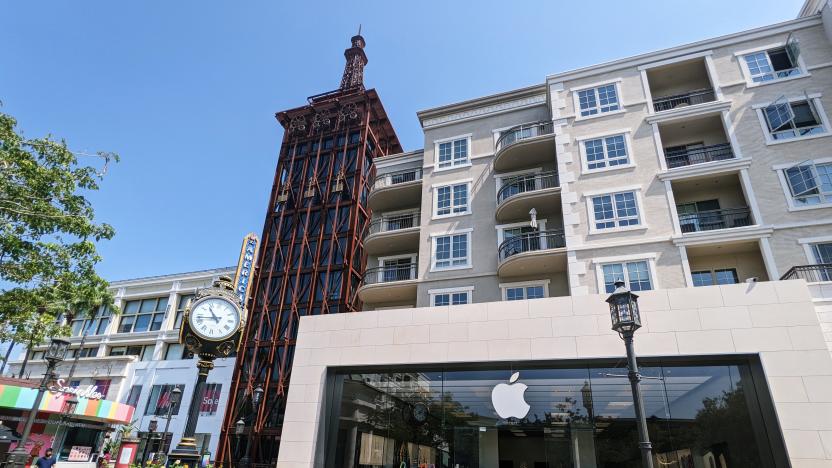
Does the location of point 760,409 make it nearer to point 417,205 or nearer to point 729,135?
point 729,135

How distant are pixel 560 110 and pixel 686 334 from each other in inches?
484

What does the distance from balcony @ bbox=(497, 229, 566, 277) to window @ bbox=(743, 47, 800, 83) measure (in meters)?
10.1

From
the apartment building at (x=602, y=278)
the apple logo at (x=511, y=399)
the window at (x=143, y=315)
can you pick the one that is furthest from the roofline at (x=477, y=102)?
the window at (x=143, y=315)

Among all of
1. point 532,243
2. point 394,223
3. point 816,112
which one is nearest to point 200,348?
point 532,243

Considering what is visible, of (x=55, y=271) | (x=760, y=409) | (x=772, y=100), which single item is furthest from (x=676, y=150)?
(x=55, y=271)

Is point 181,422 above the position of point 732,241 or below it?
below

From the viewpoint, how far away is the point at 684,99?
20.4m

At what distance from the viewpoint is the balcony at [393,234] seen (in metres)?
24.0

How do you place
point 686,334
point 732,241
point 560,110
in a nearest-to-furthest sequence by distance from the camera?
1. point 686,334
2. point 732,241
3. point 560,110

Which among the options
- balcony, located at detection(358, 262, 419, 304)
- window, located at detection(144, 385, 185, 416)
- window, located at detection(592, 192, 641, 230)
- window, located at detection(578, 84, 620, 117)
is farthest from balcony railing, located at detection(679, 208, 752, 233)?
window, located at detection(144, 385, 185, 416)

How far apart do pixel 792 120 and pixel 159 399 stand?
39613mm

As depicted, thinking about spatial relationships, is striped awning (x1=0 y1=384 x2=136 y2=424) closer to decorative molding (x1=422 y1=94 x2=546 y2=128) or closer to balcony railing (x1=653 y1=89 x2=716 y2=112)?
decorative molding (x1=422 y1=94 x2=546 y2=128)

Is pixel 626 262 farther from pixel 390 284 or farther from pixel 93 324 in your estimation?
pixel 93 324

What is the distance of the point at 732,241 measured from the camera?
54.5 ft
